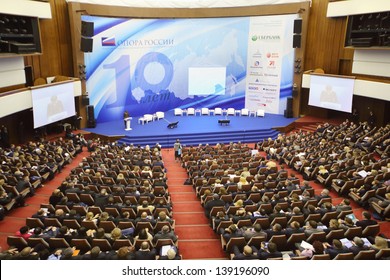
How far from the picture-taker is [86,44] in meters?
18.3

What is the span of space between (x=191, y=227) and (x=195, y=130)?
11.3 meters

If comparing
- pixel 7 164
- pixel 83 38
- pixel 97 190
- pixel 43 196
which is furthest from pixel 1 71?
pixel 97 190

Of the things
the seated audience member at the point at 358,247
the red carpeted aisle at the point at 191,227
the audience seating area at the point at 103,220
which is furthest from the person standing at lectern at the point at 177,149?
the seated audience member at the point at 358,247

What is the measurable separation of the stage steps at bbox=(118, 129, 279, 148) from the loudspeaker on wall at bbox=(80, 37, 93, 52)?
512 centimetres

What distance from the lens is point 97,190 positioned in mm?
9680

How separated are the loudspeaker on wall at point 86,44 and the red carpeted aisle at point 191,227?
9.76m

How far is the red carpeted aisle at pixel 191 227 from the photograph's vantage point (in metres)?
7.29

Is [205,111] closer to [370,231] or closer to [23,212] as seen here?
[23,212]

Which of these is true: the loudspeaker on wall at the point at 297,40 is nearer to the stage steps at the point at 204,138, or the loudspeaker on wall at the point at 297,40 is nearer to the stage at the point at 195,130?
the stage at the point at 195,130

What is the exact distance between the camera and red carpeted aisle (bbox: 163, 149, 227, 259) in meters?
7.29

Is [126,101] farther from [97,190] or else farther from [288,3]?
[97,190]

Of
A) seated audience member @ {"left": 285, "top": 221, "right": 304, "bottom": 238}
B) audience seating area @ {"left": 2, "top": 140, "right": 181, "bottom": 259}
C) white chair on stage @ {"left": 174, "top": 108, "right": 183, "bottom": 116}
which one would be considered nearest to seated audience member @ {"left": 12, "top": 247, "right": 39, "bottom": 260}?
audience seating area @ {"left": 2, "top": 140, "right": 181, "bottom": 259}

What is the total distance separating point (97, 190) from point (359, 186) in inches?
293

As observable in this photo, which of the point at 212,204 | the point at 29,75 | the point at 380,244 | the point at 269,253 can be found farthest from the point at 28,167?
the point at 380,244
